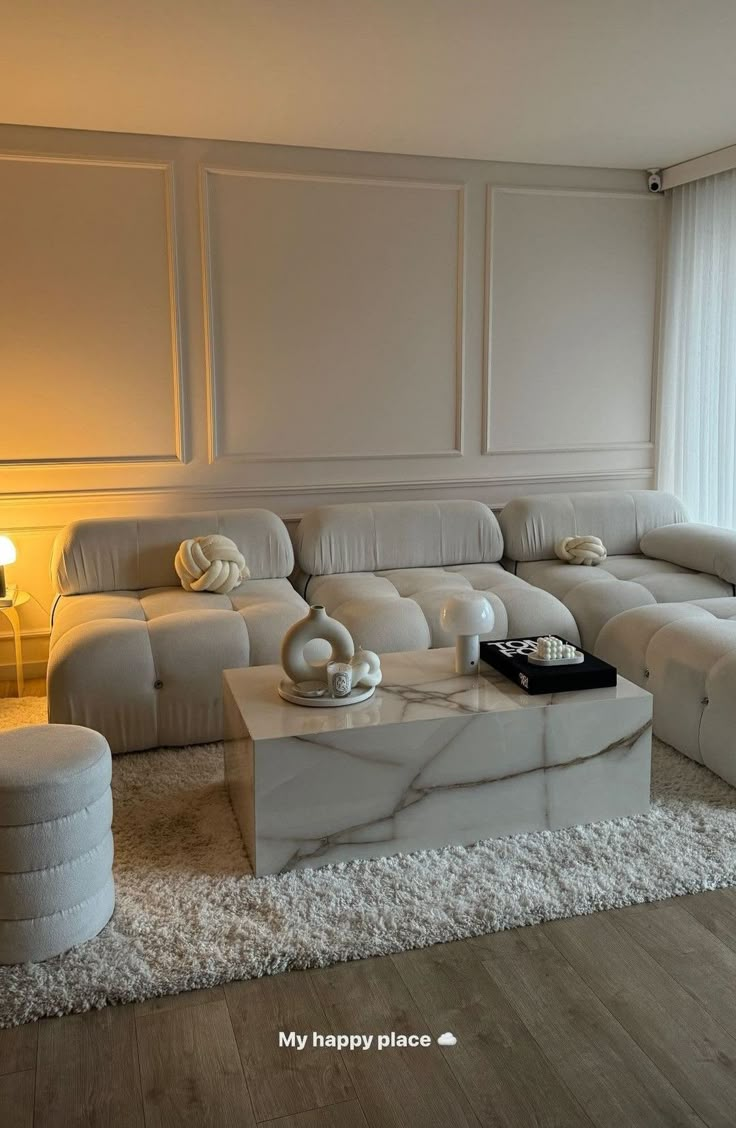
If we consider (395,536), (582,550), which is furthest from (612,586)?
(395,536)

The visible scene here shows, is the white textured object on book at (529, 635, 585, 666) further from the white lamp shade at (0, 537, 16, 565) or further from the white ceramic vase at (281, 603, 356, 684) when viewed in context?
the white lamp shade at (0, 537, 16, 565)

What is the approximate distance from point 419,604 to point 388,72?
1940mm

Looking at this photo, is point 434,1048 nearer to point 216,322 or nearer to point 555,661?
point 555,661

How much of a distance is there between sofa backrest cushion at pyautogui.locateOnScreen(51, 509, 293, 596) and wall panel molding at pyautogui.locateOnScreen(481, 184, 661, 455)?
143 cm

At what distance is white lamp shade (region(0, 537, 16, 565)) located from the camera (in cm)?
393

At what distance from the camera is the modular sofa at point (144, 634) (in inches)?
128

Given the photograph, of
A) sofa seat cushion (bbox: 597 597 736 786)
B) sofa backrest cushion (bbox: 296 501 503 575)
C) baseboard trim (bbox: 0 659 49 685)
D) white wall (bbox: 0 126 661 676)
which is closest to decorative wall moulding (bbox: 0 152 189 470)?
white wall (bbox: 0 126 661 676)

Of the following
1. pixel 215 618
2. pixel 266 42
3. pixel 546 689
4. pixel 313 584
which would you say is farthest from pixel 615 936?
pixel 266 42

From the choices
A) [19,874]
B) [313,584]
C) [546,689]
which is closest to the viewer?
[19,874]

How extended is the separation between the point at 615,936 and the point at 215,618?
1.79m

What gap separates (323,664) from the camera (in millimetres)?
2742

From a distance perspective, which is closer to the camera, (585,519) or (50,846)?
(50,846)

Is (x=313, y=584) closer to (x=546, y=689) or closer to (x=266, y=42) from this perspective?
(x=546, y=689)

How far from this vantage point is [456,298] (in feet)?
15.7
